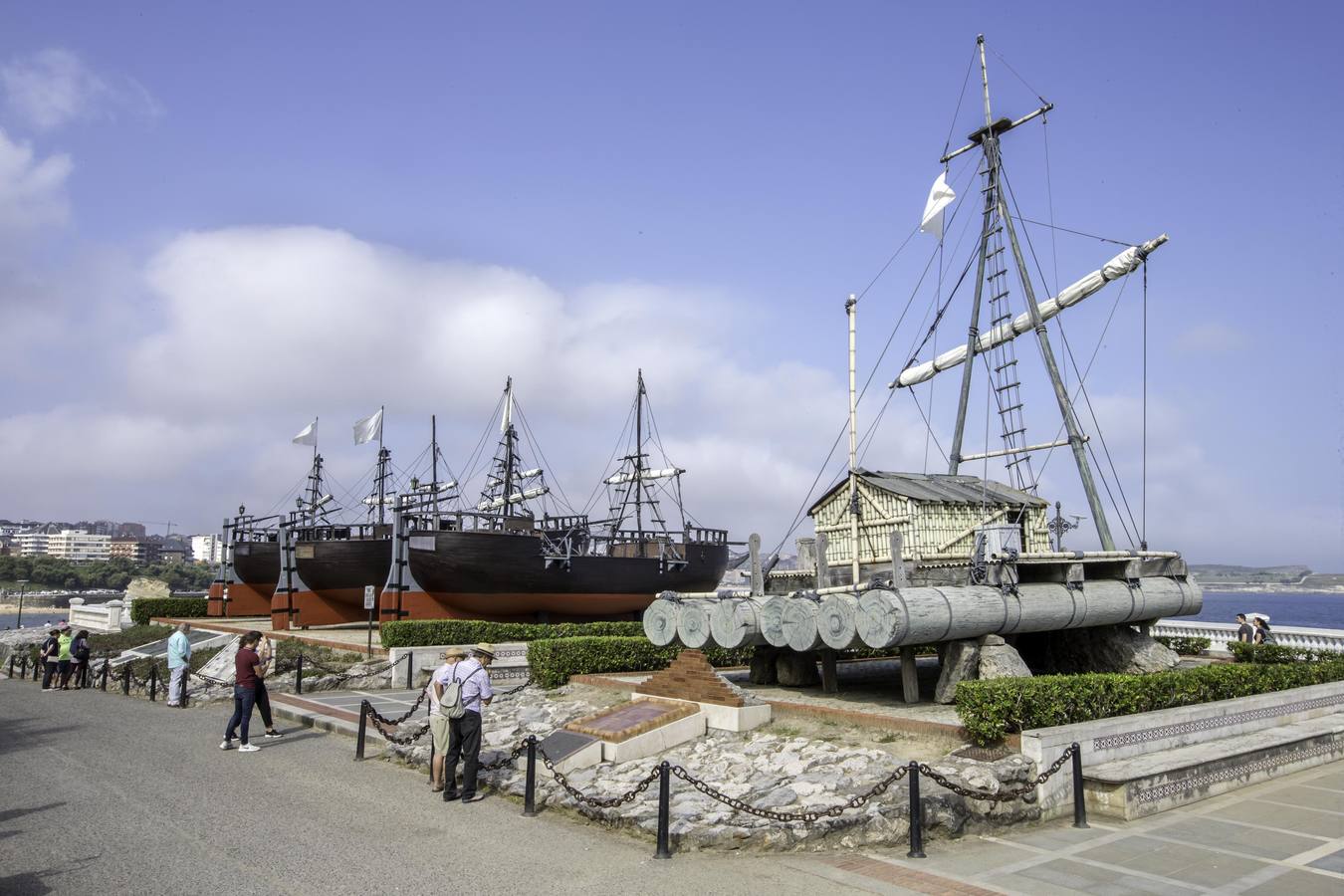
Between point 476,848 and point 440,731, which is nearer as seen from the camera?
point 476,848

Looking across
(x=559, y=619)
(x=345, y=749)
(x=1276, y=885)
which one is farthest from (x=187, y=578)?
(x=1276, y=885)

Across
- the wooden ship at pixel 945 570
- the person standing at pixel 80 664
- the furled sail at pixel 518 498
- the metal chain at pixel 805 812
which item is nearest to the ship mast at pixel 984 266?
the wooden ship at pixel 945 570

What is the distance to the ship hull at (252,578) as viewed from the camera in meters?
38.8

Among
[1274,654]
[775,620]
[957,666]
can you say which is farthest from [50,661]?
[1274,654]

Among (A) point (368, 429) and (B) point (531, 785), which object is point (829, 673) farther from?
(A) point (368, 429)

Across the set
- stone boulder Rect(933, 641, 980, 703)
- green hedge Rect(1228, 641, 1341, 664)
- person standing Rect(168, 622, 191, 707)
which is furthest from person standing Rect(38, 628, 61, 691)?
green hedge Rect(1228, 641, 1341, 664)

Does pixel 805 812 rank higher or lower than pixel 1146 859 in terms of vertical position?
higher

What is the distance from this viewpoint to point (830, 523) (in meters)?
16.0

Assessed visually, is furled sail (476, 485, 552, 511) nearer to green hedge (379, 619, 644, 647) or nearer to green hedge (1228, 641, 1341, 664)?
green hedge (379, 619, 644, 647)

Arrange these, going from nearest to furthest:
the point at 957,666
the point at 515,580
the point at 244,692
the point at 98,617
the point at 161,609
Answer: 1. the point at 957,666
2. the point at 244,692
3. the point at 515,580
4. the point at 161,609
5. the point at 98,617

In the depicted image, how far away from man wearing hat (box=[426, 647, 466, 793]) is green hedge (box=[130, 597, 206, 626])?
31442 millimetres

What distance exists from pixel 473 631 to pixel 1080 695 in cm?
1590

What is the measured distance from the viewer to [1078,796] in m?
8.89

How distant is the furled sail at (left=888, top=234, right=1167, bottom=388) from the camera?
18.1m
